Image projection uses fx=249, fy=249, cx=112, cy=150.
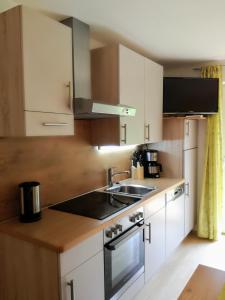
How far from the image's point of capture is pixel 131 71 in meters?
2.39

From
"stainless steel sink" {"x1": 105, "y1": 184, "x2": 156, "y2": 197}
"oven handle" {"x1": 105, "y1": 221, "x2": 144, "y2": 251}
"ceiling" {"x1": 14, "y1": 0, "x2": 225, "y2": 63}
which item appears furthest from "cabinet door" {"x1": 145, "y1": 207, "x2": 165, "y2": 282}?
"ceiling" {"x1": 14, "y1": 0, "x2": 225, "y2": 63}

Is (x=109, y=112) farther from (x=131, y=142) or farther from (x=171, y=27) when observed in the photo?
(x=171, y=27)

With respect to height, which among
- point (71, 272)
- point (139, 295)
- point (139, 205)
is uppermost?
point (139, 205)

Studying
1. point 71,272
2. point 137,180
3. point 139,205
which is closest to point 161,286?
point 139,205

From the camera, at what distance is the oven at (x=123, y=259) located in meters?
1.72

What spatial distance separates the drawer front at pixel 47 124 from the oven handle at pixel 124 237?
826mm

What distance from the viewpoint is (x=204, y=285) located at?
1204 mm

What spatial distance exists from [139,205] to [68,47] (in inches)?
52.1

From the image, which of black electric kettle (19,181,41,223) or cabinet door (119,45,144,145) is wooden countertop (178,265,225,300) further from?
cabinet door (119,45,144,145)

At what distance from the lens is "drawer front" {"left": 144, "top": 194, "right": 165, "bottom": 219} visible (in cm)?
223

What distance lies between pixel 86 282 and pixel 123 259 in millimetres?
479

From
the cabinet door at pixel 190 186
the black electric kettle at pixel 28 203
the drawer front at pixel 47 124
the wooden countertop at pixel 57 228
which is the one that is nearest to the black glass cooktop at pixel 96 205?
the wooden countertop at pixel 57 228

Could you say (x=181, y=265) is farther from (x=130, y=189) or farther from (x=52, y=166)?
(x=52, y=166)

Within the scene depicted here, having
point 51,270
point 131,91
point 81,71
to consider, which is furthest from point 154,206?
point 81,71
